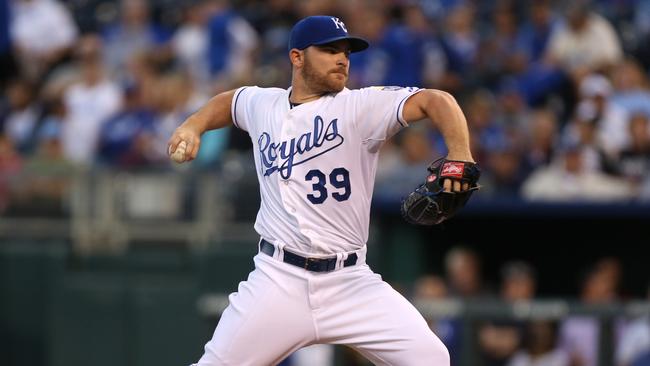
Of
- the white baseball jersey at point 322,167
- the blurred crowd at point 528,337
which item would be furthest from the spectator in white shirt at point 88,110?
the white baseball jersey at point 322,167

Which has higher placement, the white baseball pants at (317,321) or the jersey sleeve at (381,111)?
the jersey sleeve at (381,111)

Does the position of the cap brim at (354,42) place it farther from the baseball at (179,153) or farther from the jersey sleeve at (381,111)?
the baseball at (179,153)

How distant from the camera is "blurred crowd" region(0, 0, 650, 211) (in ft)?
33.0

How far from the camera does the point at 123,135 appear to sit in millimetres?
11258

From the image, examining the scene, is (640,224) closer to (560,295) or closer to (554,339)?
(560,295)

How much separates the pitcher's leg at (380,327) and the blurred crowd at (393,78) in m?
4.63

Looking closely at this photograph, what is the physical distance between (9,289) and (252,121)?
19.6 feet

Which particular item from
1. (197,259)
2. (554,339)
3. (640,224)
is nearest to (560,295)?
(640,224)

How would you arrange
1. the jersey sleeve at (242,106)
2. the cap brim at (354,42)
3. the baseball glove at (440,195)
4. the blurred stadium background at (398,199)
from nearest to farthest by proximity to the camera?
1. the baseball glove at (440,195)
2. the cap brim at (354,42)
3. the jersey sleeve at (242,106)
4. the blurred stadium background at (398,199)

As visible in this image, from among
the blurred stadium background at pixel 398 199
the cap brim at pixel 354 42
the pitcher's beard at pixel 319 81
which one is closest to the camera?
the cap brim at pixel 354 42

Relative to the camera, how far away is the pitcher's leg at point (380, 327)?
5223 mm

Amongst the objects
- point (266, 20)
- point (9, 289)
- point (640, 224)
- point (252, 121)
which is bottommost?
point (9, 289)

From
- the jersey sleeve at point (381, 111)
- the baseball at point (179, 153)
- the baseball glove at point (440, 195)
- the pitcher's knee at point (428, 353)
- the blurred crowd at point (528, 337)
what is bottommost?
the blurred crowd at point (528, 337)

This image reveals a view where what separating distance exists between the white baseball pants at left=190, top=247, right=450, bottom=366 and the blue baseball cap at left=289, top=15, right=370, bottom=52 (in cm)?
88
